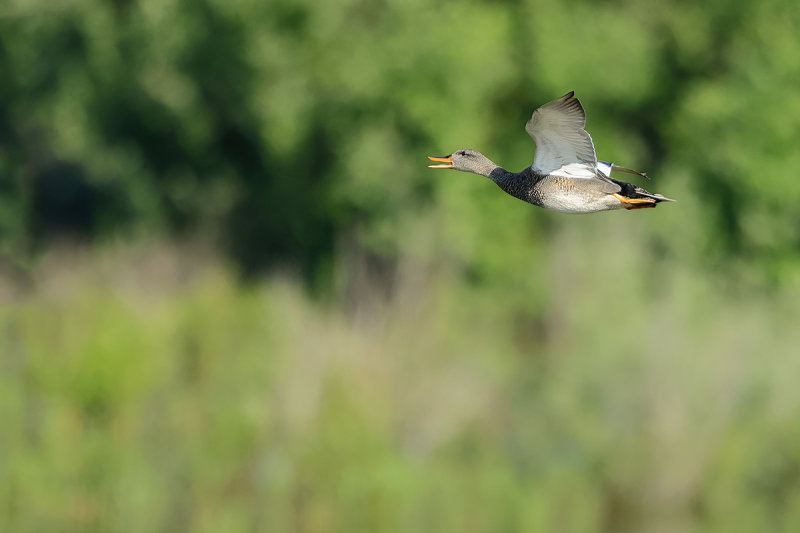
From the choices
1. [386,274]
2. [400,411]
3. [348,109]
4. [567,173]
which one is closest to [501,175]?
[567,173]

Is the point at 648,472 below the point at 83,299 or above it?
below

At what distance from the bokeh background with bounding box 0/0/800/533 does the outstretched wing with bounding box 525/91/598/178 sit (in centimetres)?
1080

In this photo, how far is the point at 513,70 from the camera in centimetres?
3006

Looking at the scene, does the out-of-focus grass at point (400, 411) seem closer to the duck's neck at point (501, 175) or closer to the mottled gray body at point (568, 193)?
the duck's neck at point (501, 175)

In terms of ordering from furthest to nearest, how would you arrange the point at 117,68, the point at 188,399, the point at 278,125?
the point at 117,68
the point at 278,125
the point at 188,399

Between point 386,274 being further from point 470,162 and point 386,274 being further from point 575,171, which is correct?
point 575,171

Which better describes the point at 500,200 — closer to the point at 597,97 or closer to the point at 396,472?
the point at 597,97

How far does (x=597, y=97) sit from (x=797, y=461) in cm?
1241

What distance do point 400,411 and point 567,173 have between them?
11.5m

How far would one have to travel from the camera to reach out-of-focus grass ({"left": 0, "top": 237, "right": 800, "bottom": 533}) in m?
17.8

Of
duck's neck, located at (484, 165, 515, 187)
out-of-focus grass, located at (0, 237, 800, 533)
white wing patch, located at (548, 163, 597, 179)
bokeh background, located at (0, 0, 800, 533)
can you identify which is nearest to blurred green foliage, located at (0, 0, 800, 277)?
bokeh background, located at (0, 0, 800, 533)

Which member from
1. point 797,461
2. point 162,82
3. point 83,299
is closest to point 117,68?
point 162,82

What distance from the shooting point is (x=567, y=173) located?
7125mm

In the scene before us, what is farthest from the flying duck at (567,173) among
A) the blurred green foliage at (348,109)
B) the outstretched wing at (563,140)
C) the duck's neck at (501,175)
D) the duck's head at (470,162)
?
the blurred green foliage at (348,109)
